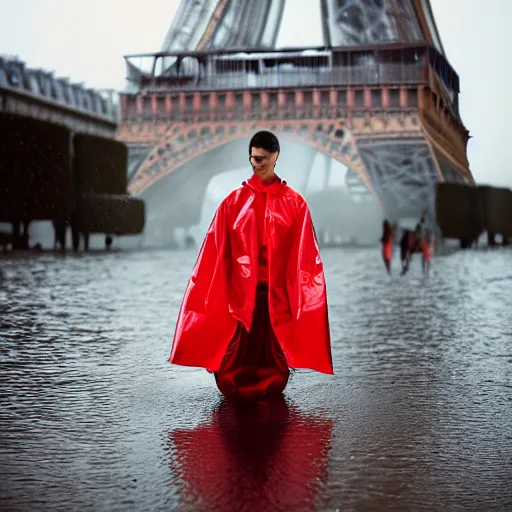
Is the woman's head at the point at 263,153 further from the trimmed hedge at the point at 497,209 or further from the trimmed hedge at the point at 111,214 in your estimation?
the trimmed hedge at the point at 497,209

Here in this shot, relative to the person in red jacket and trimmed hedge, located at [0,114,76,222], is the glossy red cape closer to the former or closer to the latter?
the person in red jacket

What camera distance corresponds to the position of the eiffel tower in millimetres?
30109

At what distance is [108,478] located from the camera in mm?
2465

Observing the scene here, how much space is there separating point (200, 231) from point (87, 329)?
35.8m

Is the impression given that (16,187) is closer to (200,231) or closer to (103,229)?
(103,229)

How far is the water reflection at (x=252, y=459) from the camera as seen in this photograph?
7.50 ft

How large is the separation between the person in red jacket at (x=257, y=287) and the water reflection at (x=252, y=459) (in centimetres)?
21

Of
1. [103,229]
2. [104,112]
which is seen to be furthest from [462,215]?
[104,112]

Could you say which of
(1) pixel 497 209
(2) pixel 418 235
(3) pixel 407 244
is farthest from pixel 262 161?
(1) pixel 497 209

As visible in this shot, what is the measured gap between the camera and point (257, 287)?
3520 mm

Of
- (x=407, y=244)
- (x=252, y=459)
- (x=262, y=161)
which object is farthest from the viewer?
(x=407, y=244)

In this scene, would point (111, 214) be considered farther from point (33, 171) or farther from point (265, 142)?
point (265, 142)

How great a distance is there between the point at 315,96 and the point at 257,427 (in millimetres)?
29292

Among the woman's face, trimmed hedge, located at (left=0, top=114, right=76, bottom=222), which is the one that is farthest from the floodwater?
trimmed hedge, located at (left=0, top=114, right=76, bottom=222)
